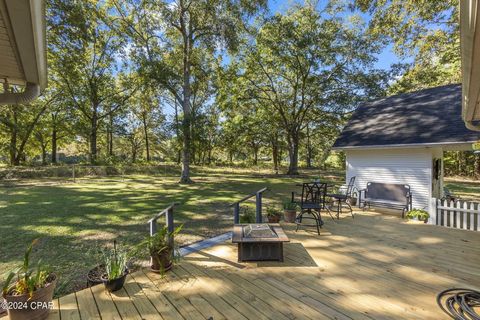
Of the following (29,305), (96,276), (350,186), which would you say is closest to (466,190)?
(350,186)

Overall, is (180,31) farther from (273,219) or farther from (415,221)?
(415,221)

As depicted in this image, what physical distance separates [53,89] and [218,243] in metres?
→ 24.3

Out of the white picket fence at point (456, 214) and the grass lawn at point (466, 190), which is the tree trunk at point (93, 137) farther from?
the grass lawn at point (466, 190)

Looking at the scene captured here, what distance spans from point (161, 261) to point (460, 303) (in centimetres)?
336

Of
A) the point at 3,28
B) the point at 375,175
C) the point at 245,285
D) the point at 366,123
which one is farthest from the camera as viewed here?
the point at 366,123

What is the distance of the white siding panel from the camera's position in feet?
19.8

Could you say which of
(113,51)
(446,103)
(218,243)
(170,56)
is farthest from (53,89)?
(446,103)

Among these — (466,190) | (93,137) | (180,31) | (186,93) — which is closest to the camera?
(466,190)

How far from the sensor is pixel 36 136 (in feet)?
71.3

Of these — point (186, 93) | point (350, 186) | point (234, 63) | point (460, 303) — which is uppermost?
point (234, 63)

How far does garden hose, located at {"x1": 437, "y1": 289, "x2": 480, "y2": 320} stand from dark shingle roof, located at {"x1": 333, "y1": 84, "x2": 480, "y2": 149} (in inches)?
183

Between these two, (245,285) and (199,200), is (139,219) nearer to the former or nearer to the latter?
(199,200)

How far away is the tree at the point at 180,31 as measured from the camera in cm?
1138

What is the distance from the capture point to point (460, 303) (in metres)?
2.20
